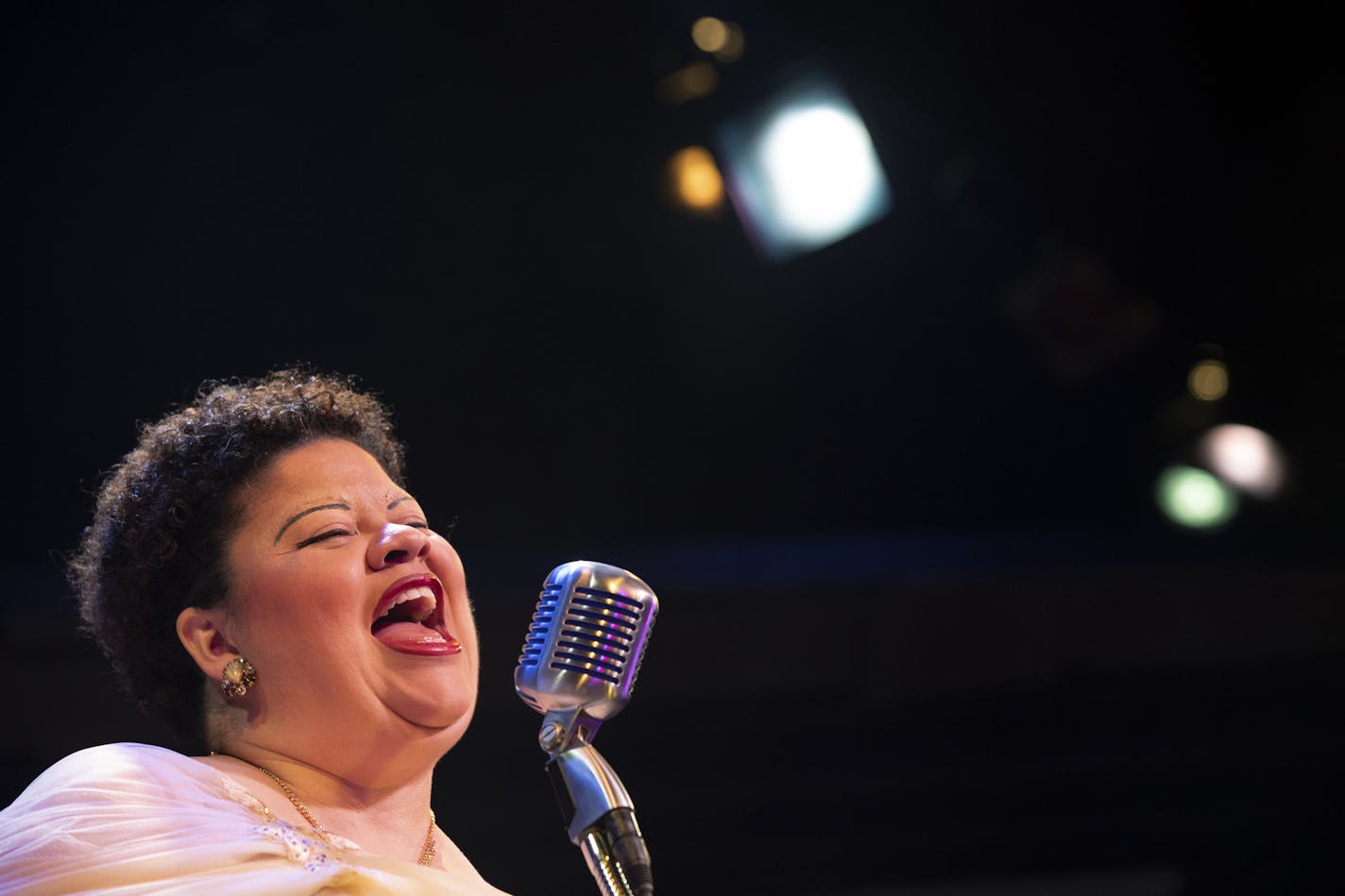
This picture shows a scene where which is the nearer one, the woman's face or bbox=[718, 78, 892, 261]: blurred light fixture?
the woman's face

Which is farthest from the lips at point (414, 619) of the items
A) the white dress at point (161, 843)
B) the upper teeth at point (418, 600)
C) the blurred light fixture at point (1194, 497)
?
the blurred light fixture at point (1194, 497)

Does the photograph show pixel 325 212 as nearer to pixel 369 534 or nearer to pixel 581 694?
pixel 369 534

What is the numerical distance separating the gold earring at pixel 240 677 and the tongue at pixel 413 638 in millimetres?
153

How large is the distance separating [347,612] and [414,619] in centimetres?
10

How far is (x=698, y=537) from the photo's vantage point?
12.8 ft

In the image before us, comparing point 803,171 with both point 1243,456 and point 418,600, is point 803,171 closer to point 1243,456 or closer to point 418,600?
point 1243,456

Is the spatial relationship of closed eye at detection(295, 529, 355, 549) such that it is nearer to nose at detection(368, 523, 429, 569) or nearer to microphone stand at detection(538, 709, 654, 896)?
nose at detection(368, 523, 429, 569)

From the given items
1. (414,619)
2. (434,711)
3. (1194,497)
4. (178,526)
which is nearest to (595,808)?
(434,711)

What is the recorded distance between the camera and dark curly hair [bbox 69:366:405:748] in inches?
67.6

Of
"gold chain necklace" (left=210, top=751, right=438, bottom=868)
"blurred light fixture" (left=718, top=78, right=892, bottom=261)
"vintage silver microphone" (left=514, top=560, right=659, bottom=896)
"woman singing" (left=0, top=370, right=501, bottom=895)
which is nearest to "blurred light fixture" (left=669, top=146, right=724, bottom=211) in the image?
"blurred light fixture" (left=718, top=78, right=892, bottom=261)

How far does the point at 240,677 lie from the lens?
161cm

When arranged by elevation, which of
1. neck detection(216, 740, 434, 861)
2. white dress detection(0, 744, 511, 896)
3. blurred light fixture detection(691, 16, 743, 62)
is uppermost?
blurred light fixture detection(691, 16, 743, 62)

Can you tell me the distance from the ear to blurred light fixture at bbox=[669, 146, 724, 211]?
2176 mm

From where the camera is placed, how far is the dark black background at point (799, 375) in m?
3.27
